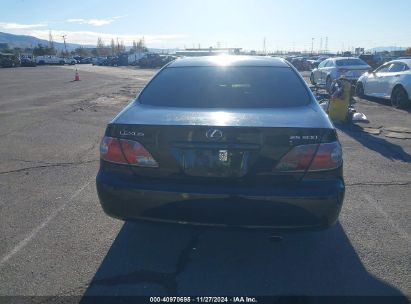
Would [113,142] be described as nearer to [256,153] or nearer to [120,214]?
[120,214]

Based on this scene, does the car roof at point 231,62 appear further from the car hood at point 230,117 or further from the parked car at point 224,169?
the parked car at point 224,169

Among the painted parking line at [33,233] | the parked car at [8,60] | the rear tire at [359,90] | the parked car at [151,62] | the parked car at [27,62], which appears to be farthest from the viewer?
the parked car at [27,62]

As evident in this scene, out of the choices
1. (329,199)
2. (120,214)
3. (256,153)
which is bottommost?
(120,214)

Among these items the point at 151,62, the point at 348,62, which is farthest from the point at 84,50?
the point at 348,62

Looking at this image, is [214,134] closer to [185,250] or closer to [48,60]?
[185,250]

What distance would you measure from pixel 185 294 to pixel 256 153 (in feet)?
3.78

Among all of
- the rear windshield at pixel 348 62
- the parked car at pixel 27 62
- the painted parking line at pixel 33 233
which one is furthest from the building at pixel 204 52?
the parked car at pixel 27 62

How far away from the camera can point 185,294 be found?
9.14 ft

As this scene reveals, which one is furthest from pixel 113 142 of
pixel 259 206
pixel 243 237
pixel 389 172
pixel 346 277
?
pixel 389 172

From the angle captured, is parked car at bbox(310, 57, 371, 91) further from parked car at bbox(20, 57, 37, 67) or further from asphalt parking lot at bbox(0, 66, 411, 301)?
parked car at bbox(20, 57, 37, 67)

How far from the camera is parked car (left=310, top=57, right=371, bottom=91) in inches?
654

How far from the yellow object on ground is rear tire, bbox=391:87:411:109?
336 cm

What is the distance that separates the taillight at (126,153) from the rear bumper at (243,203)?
0.17 meters

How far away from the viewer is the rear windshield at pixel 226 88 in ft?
11.5
